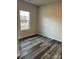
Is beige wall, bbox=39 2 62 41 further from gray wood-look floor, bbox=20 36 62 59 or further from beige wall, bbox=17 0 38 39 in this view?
gray wood-look floor, bbox=20 36 62 59

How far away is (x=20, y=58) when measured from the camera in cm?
273

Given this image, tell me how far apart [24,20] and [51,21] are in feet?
6.97

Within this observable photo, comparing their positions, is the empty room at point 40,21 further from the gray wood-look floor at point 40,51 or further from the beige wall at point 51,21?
the gray wood-look floor at point 40,51

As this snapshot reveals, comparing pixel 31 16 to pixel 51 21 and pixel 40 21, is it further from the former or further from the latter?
pixel 51 21

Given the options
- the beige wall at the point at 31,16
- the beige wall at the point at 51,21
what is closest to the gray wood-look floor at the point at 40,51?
the beige wall at the point at 51,21

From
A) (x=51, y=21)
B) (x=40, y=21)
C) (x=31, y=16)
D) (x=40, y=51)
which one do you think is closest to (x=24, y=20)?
(x=31, y=16)

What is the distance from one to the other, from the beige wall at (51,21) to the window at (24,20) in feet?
4.04

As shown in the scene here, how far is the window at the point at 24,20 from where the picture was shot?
5.86 metres

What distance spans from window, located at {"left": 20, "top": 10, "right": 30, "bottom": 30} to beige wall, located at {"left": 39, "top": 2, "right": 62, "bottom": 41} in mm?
1231

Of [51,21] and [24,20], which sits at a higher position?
[24,20]

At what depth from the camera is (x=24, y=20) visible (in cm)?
614

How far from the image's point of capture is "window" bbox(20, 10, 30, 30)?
5855 mm
